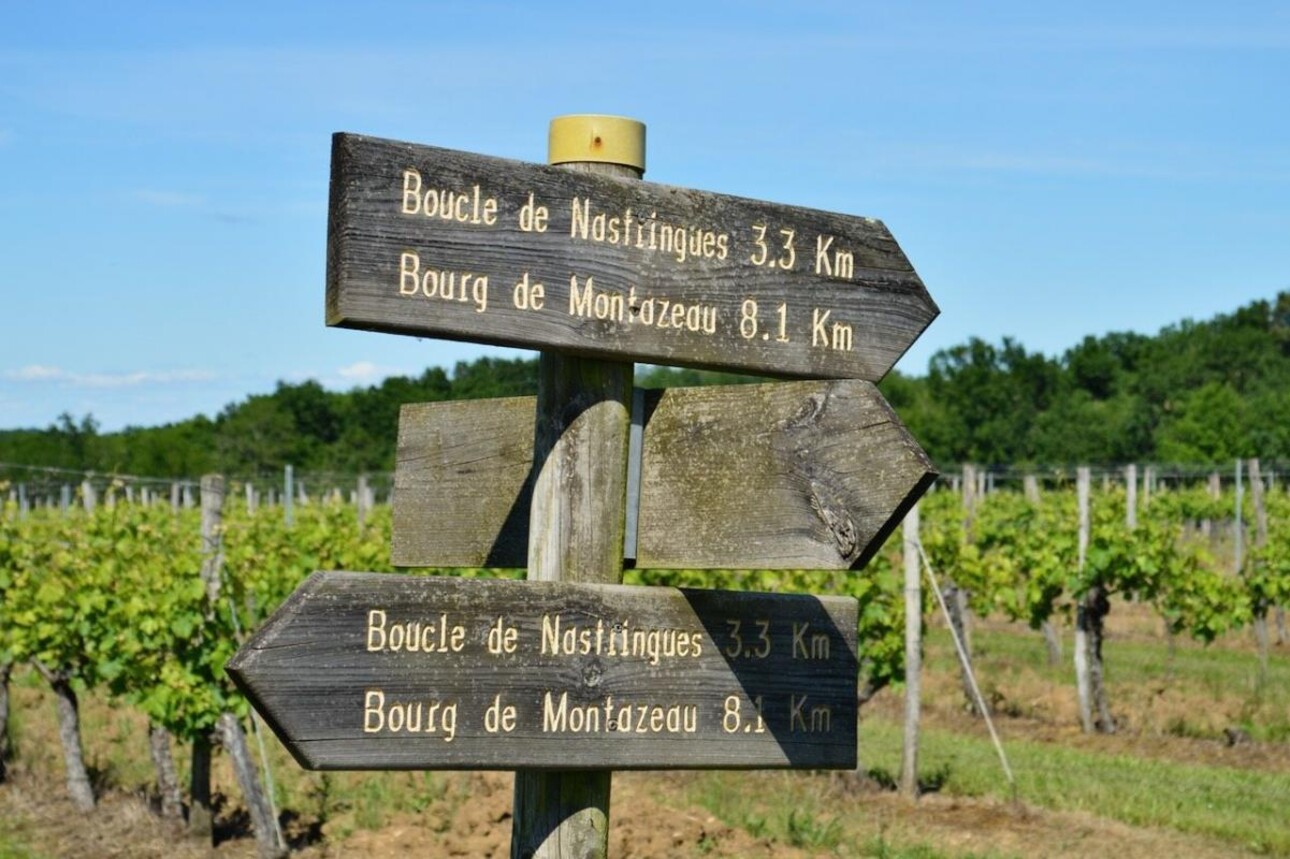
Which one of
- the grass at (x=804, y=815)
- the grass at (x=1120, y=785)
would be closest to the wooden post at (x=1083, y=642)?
the grass at (x=1120, y=785)

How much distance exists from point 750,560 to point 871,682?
993 cm

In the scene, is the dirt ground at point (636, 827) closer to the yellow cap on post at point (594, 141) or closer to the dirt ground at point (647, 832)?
the dirt ground at point (647, 832)

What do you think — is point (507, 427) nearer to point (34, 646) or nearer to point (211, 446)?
point (34, 646)

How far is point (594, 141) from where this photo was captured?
283 centimetres

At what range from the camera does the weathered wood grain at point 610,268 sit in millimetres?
2508

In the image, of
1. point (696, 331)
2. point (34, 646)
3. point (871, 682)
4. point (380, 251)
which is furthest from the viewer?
point (871, 682)

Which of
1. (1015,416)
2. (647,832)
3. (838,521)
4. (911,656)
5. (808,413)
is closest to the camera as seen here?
(838,521)

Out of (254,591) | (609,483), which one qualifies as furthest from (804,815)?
(609,483)

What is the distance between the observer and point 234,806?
1061 cm

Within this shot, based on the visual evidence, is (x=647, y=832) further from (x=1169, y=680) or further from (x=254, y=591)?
(x=1169, y=680)

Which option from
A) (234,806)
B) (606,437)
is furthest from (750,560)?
(234,806)

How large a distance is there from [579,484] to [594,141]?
0.59 meters

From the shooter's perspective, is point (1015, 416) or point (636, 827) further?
point (1015, 416)

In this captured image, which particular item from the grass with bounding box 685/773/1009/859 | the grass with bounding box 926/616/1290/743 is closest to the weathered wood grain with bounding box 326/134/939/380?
the grass with bounding box 685/773/1009/859
